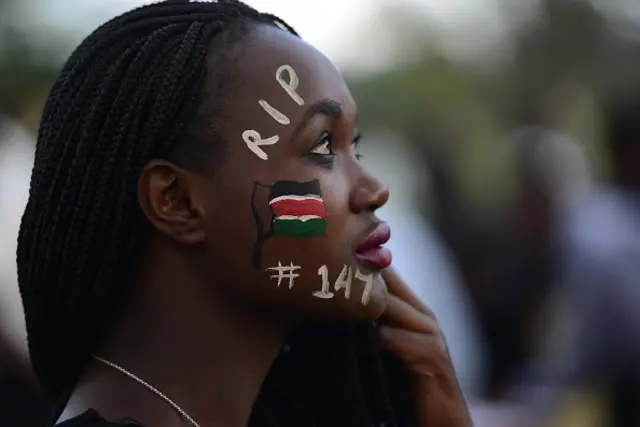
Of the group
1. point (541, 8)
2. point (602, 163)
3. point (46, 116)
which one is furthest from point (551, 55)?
point (46, 116)

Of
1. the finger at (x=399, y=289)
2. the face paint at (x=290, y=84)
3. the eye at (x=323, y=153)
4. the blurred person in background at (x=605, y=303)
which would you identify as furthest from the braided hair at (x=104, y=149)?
the blurred person in background at (x=605, y=303)

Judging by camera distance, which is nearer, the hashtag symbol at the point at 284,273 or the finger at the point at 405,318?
the hashtag symbol at the point at 284,273

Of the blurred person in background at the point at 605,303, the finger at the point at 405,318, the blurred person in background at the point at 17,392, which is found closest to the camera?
the finger at the point at 405,318

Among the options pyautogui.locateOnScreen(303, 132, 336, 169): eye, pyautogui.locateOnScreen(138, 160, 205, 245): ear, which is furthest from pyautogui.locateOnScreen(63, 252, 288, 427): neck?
pyautogui.locateOnScreen(303, 132, 336, 169): eye

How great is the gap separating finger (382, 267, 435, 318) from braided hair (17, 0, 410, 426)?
0.61 metres

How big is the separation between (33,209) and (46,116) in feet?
0.66

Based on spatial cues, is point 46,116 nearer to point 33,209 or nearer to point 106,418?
point 33,209

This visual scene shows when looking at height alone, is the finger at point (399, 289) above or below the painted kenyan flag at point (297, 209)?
below

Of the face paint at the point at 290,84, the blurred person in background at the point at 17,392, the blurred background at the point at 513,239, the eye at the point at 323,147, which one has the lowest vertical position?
the blurred person in background at the point at 17,392

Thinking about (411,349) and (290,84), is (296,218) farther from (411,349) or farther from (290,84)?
(411,349)

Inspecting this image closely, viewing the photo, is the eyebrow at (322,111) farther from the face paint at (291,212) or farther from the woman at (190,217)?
the face paint at (291,212)

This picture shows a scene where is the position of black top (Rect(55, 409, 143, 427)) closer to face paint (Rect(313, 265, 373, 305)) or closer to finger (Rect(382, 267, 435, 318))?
face paint (Rect(313, 265, 373, 305))

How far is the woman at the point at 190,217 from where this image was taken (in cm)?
215

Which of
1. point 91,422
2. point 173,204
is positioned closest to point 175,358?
point 91,422
